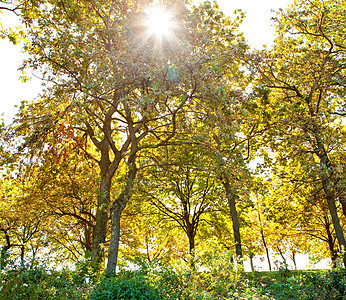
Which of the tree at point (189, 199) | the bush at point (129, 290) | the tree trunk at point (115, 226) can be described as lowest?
the bush at point (129, 290)

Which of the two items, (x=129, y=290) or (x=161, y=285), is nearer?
(x=129, y=290)

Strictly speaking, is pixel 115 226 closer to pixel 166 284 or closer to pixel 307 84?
pixel 166 284

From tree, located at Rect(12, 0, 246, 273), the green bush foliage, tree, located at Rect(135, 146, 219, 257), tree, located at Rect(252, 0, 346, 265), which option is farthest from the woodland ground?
tree, located at Rect(135, 146, 219, 257)

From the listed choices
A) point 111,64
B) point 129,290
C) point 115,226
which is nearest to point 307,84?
point 111,64

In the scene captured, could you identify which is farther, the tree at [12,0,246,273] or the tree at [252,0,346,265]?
the tree at [252,0,346,265]

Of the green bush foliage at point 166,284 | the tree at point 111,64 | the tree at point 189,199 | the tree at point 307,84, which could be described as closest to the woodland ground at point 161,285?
the green bush foliage at point 166,284

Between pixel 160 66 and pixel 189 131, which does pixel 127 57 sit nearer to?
pixel 160 66

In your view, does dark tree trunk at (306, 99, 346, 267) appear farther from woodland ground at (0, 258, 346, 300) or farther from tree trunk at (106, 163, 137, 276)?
tree trunk at (106, 163, 137, 276)

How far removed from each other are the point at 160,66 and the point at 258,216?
1030 inches

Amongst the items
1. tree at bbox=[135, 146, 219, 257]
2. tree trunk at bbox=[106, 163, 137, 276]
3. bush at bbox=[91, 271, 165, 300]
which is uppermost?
tree at bbox=[135, 146, 219, 257]

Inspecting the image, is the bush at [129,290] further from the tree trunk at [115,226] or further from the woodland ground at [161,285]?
the tree trunk at [115,226]

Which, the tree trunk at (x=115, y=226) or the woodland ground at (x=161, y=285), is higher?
the tree trunk at (x=115, y=226)

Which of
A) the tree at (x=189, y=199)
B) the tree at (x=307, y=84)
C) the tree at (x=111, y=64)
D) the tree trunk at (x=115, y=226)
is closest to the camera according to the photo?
the tree at (x=111, y=64)

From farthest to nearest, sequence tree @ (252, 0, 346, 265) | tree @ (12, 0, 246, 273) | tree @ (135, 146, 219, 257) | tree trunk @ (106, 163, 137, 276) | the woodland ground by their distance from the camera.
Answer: tree @ (135, 146, 219, 257), tree @ (252, 0, 346, 265), tree trunk @ (106, 163, 137, 276), tree @ (12, 0, 246, 273), the woodland ground
